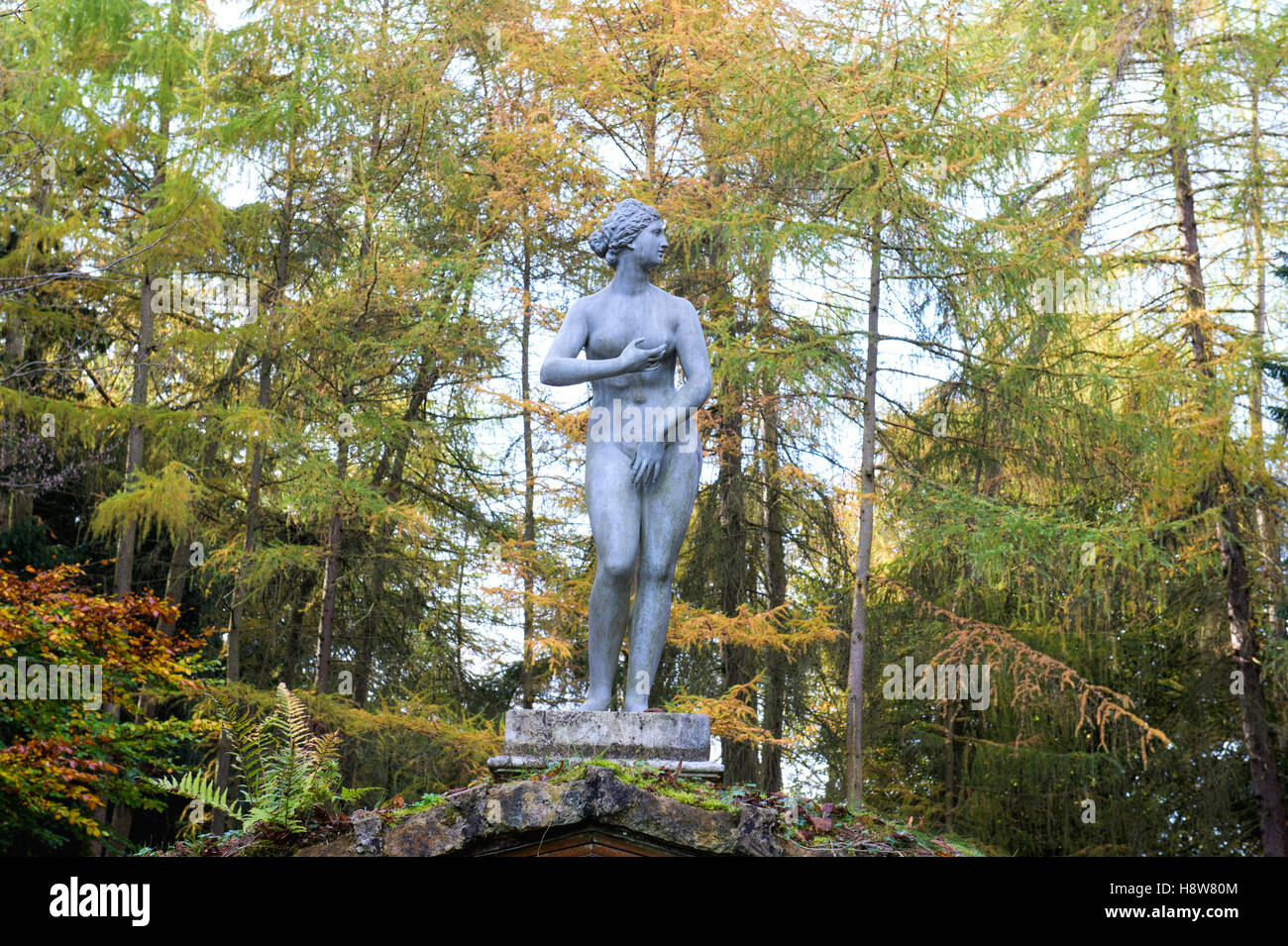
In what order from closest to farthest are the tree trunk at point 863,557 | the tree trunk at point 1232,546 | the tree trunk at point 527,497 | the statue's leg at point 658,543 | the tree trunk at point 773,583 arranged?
the statue's leg at point 658,543, the tree trunk at point 863,557, the tree trunk at point 527,497, the tree trunk at point 773,583, the tree trunk at point 1232,546

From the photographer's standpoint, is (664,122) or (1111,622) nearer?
(664,122)

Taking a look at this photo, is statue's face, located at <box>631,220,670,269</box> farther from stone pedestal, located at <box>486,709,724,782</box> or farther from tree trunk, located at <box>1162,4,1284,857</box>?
tree trunk, located at <box>1162,4,1284,857</box>

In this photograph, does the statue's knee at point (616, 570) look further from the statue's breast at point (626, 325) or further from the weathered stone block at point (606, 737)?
the statue's breast at point (626, 325)

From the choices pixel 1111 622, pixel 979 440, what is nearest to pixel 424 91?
pixel 979 440

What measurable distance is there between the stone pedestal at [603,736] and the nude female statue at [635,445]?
0.92ft

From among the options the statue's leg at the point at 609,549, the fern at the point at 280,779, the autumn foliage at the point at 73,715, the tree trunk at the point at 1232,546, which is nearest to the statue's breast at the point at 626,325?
the statue's leg at the point at 609,549

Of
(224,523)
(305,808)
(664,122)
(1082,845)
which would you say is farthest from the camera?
(1082,845)

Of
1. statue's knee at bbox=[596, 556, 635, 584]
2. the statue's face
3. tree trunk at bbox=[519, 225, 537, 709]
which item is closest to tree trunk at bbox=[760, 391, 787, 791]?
tree trunk at bbox=[519, 225, 537, 709]

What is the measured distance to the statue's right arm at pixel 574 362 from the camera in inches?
225

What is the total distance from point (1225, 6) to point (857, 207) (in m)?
7.70

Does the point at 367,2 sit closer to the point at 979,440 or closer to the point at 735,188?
the point at 735,188

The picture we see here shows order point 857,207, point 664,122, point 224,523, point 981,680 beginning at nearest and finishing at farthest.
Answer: point 857,207
point 981,680
point 664,122
point 224,523

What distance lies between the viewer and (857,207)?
11766 millimetres
